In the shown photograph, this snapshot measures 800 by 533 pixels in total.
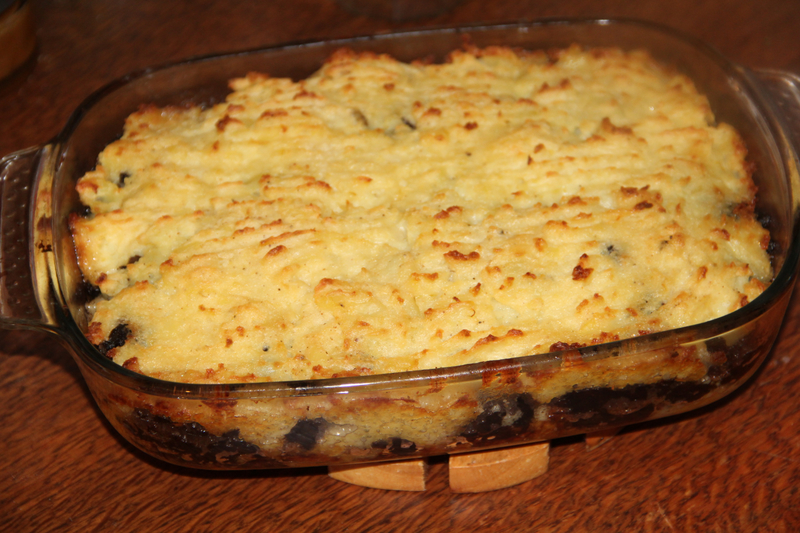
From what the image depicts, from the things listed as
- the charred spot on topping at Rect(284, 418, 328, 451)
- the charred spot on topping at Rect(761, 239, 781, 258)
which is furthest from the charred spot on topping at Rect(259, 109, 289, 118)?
the charred spot on topping at Rect(761, 239, 781, 258)

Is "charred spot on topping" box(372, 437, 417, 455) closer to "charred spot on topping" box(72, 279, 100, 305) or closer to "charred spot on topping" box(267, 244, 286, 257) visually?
"charred spot on topping" box(267, 244, 286, 257)

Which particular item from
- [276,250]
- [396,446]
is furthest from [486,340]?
[276,250]

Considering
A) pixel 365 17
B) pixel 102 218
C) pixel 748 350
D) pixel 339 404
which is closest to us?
pixel 339 404

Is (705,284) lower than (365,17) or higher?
lower

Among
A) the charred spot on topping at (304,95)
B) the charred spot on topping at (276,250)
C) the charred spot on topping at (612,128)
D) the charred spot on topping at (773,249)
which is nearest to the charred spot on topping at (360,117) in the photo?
the charred spot on topping at (304,95)

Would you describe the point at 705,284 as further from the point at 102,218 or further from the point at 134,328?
the point at 102,218

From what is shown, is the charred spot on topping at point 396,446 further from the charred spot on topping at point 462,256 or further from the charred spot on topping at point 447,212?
the charred spot on topping at point 447,212

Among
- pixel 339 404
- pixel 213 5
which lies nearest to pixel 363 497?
pixel 339 404
